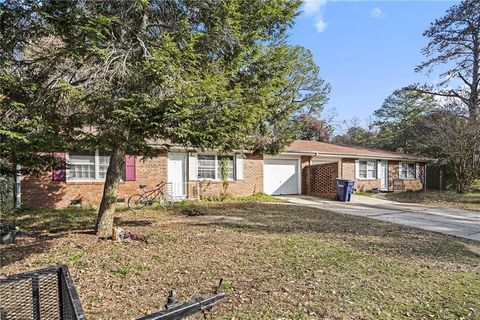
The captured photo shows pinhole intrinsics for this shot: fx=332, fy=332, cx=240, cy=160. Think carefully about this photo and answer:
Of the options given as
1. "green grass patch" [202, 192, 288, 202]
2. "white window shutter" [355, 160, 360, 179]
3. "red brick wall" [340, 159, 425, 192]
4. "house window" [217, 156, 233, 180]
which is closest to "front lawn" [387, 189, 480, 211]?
"red brick wall" [340, 159, 425, 192]

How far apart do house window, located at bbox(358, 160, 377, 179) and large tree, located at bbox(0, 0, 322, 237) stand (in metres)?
15.2

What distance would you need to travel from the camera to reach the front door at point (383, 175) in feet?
70.1

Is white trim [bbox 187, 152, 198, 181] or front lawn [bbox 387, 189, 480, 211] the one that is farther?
front lawn [bbox 387, 189, 480, 211]

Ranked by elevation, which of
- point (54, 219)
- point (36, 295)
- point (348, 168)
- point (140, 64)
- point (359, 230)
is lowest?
point (359, 230)

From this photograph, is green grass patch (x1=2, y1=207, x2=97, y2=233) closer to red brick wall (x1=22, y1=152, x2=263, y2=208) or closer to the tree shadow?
red brick wall (x1=22, y1=152, x2=263, y2=208)

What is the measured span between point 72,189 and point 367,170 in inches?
655

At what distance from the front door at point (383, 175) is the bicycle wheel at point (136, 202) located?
1531cm

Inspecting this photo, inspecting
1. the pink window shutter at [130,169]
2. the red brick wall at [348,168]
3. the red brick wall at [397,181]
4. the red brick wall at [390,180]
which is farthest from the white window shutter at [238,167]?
the red brick wall at [397,181]

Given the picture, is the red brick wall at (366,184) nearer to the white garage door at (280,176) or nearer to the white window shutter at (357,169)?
the white window shutter at (357,169)

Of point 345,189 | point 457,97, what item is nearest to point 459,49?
point 457,97

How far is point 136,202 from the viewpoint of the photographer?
12.7 metres

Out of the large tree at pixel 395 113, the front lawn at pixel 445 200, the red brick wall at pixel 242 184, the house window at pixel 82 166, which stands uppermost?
the large tree at pixel 395 113

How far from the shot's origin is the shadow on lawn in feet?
21.5

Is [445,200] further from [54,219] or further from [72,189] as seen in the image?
[54,219]
